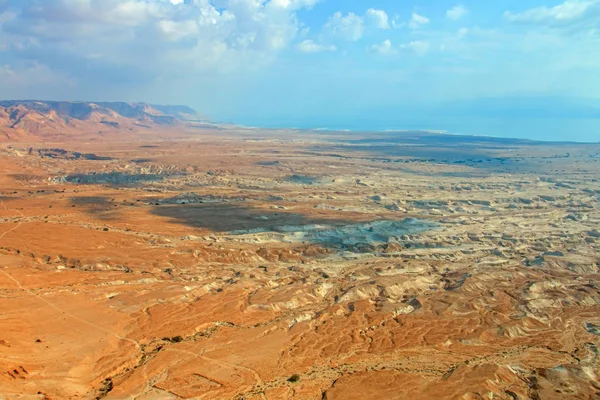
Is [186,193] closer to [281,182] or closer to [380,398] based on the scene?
[281,182]

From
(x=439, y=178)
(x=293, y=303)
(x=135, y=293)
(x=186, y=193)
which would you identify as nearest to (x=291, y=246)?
(x=293, y=303)

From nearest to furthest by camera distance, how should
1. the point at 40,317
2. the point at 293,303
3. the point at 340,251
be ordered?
the point at 40,317
the point at 293,303
the point at 340,251

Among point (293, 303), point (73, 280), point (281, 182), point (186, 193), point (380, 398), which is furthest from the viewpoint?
point (281, 182)

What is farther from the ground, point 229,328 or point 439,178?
point 439,178

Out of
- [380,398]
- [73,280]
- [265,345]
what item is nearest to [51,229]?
[73,280]

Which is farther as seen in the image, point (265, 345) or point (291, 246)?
point (291, 246)

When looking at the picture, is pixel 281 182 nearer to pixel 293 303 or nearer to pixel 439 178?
pixel 439 178
